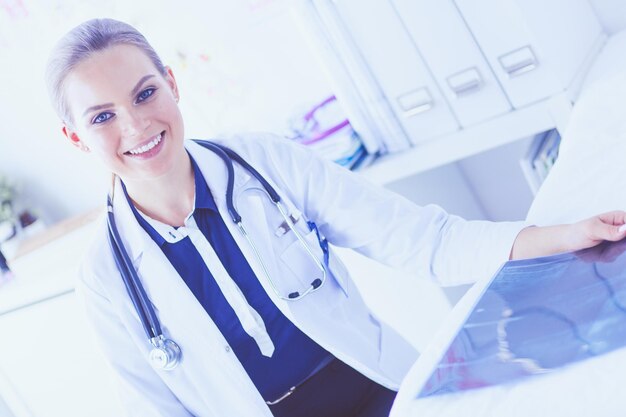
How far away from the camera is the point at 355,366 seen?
42.5 inches

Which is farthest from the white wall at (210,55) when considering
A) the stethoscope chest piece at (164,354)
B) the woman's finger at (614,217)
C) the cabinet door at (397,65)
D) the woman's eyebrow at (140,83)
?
the woman's finger at (614,217)

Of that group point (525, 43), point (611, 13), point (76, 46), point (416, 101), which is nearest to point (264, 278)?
point (76, 46)

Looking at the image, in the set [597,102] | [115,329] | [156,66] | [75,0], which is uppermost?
[75,0]

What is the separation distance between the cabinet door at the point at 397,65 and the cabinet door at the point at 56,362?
3.01 ft

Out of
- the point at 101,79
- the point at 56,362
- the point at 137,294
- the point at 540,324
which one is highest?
the point at 101,79

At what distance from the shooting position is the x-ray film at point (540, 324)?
0.53 meters

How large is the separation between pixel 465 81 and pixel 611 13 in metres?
0.46

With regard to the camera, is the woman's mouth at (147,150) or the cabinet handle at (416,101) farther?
the cabinet handle at (416,101)

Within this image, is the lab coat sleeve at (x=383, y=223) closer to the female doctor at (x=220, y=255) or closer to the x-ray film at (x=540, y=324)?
the female doctor at (x=220, y=255)

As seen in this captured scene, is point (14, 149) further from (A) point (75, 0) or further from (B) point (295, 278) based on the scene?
(B) point (295, 278)

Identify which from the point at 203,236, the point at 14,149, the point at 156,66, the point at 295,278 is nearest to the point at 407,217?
the point at 295,278

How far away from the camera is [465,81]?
4.38 feet

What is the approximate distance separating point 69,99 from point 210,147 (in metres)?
0.25

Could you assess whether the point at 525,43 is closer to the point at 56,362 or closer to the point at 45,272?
the point at 45,272
